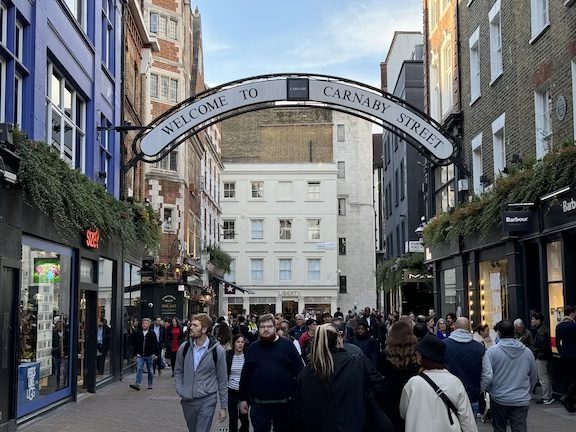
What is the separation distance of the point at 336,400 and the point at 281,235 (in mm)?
57975

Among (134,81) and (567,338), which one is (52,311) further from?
(134,81)

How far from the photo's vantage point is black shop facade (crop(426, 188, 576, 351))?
50.3 ft

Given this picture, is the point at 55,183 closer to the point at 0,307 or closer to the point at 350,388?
the point at 0,307

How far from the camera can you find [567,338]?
14289 millimetres

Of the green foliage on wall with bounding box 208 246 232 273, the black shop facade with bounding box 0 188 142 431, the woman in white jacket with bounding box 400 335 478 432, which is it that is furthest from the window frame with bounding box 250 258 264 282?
the woman in white jacket with bounding box 400 335 478 432

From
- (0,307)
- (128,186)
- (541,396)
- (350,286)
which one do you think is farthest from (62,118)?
(350,286)

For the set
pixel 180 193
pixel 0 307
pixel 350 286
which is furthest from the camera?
pixel 350 286

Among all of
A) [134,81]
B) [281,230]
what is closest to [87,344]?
[134,81]

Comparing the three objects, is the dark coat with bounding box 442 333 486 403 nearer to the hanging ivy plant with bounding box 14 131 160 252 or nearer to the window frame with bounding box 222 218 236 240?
the hanging ivy plant with bounding box 14 131 160 252

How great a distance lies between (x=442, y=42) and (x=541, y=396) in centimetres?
1369

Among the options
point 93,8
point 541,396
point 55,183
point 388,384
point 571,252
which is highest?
point 93,8

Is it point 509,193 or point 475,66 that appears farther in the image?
point 475,66

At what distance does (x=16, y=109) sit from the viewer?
13672 millimetres

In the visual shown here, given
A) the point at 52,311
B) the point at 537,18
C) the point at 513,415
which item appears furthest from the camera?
the point at 537,18
